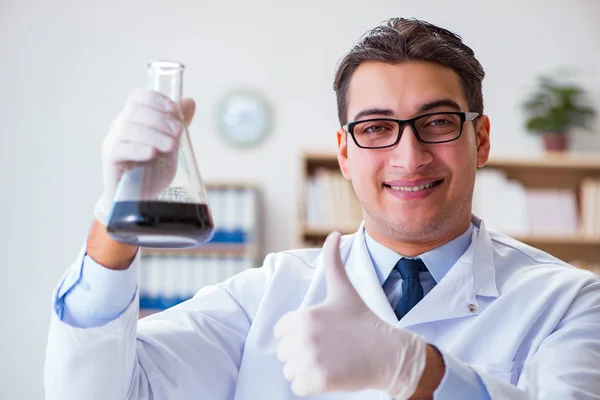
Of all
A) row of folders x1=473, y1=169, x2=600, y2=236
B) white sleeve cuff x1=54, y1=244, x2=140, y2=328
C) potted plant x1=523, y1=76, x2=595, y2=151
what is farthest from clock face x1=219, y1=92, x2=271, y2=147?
white sleeve cuff x1=54, y1=244, x2=140, y2=328

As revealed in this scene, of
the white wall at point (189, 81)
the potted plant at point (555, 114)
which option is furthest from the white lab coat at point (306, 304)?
the white wall at point (189, 81)

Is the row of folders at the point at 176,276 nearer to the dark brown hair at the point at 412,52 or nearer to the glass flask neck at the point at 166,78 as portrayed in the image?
the dark brown hair at the point at 412,52

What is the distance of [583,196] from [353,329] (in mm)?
2985

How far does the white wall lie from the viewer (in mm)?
3932

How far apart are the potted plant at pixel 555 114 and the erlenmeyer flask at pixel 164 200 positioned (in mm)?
3002

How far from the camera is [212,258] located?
11.6 ft

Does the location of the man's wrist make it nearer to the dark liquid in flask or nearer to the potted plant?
the dark liquid in flask

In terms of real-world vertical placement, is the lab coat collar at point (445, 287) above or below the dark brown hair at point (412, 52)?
below

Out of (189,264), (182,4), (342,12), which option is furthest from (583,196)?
(182,4)

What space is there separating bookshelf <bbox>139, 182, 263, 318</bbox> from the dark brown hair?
6.54 ft

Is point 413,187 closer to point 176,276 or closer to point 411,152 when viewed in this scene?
point 411,152

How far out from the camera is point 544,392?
1.15 meters

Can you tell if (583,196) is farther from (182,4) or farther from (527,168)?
(182,4)

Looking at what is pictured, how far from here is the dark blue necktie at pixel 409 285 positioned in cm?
143
